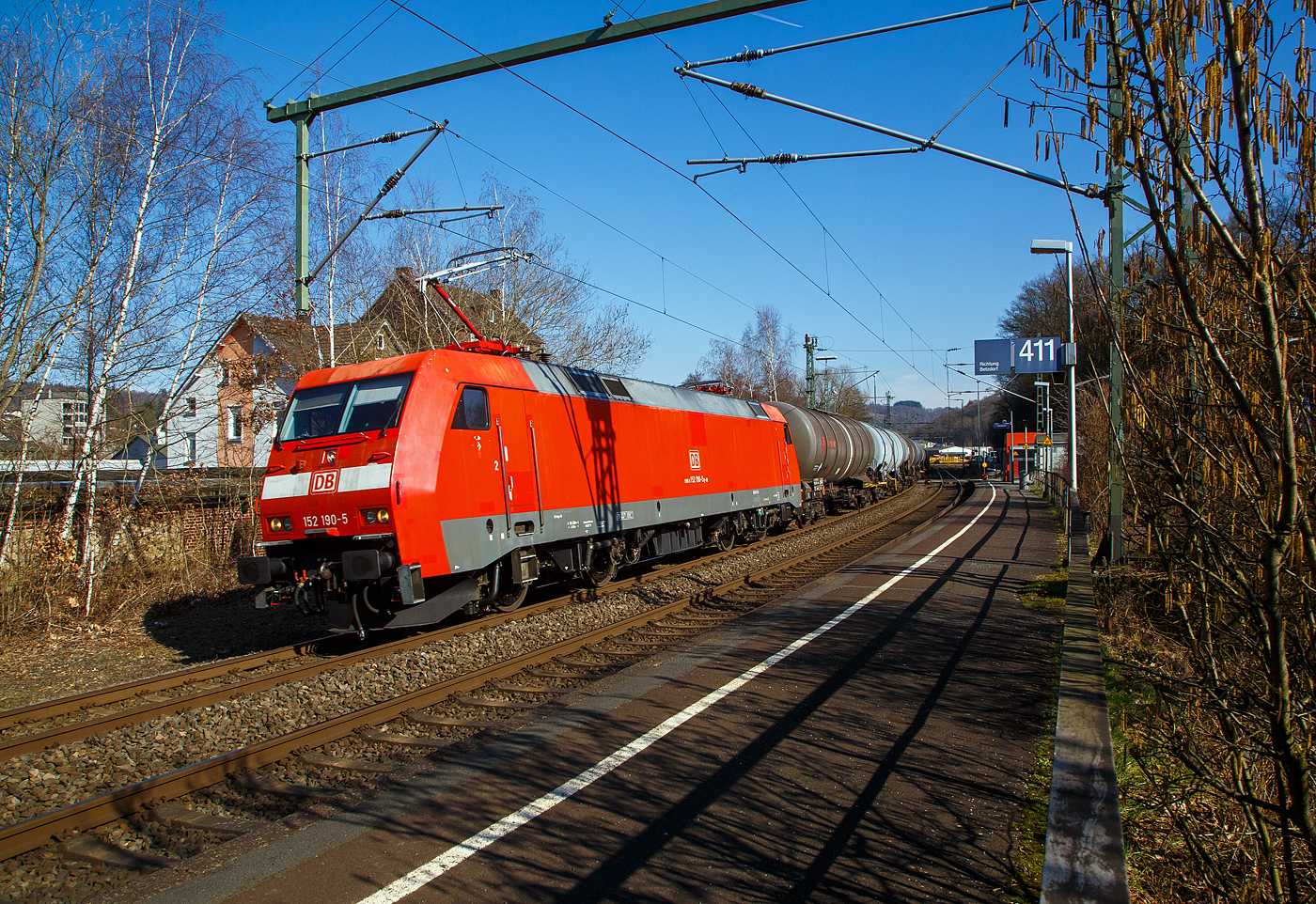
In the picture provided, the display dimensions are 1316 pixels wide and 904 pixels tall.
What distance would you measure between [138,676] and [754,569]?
31.4 ft

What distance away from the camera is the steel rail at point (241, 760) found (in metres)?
4.42

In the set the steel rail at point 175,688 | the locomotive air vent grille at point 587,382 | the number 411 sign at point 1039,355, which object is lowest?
the steel rail at point 175,688

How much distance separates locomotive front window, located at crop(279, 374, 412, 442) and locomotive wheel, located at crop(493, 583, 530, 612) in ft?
10.5

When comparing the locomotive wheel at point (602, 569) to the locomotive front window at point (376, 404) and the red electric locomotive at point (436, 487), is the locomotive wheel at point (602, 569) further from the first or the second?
the locomotive front window at point (376, 404)

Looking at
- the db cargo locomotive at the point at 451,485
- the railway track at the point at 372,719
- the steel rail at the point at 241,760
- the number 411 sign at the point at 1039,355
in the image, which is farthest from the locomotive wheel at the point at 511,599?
the number 411 sign at the point at 1039,355

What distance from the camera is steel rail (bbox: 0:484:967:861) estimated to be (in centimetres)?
442

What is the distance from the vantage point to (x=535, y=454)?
10477mm

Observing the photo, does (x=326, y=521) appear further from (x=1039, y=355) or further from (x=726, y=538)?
(x=1039, y=355)

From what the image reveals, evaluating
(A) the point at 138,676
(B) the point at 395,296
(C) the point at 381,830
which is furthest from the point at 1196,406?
(B) the point at 395,296

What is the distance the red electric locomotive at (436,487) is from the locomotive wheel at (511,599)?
0.03 meters

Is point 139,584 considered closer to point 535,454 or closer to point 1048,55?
point 535,454

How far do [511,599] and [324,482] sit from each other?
11.0 feet

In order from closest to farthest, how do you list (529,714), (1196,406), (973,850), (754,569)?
(1196,406), (973,850), (529,714), (754,569)

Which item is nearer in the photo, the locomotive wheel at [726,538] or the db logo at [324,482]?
the db logo at [324,482]
